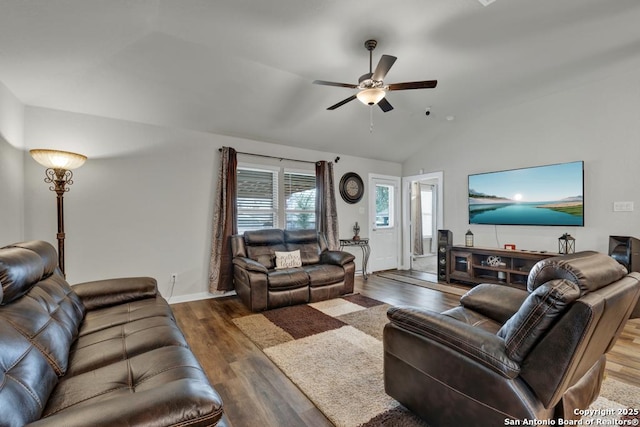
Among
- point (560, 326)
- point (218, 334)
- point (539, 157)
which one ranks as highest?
point (539, 157)

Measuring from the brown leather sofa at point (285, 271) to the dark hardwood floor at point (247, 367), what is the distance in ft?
1.17

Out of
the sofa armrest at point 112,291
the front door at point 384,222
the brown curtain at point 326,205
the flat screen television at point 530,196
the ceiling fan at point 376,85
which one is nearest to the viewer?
the sofa armrest at point 112,291

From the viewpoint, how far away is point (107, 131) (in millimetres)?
3531

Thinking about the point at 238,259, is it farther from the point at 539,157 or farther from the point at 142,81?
the point at 539,157

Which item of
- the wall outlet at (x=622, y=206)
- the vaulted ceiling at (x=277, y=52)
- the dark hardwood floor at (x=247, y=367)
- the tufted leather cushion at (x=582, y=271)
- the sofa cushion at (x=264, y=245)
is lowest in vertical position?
the dark hardwood floor at (x=247, y=367)

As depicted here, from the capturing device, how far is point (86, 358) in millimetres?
1467

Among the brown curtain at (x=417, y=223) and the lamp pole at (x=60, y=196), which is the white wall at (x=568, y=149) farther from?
the lamp pole at (x=60, y=196)

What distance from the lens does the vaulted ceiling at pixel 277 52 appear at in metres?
2.38

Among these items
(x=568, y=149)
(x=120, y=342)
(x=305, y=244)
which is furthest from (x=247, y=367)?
(x=568, y=149)

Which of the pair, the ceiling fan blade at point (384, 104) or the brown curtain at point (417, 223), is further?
the brown curtain at point (417, 223)

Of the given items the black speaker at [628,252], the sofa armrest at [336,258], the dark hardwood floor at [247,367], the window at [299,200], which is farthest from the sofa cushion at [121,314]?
the black speaker at [628,252]

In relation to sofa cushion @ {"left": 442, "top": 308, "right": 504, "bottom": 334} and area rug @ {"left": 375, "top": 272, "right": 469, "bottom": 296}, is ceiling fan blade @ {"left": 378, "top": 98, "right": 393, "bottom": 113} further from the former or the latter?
area rug @ {"left": 375, "top": 272, "right": 469, "bottom": 296}

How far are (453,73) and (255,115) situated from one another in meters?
2.70

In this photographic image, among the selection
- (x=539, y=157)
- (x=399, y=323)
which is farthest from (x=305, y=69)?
(x=539, y=157)
